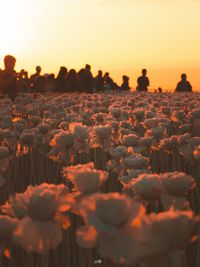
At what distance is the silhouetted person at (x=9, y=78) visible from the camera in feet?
64.4

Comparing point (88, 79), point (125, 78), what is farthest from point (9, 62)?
point (125, 78)

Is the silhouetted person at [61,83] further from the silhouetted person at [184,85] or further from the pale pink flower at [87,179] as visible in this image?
the pale pink flower at [87,179]

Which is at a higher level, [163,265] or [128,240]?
[128,240]

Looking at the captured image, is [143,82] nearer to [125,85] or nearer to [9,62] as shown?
[125,85]

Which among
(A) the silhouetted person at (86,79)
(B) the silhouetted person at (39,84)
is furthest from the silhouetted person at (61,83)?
(B) the silhouetted person at (39,84)

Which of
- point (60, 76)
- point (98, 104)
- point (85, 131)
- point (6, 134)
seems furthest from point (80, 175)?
point (60, 76)

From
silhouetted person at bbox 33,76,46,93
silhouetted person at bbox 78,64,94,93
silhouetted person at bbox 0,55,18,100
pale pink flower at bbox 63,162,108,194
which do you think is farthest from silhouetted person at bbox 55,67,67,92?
pale pink flower at bbox 63,162,108,194

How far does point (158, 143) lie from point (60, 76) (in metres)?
26.7

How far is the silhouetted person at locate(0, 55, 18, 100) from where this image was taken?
773 inches

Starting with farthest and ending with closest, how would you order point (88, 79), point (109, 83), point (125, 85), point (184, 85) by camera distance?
1. point (109, 83)
2. point (125, 85)
3. point (88, 79)
4. point (184, 85)

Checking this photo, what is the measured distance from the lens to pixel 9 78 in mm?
20062

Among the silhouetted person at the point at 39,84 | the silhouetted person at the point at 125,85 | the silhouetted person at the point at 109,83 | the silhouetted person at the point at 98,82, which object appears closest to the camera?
the silhouetted person at the point at 39,84

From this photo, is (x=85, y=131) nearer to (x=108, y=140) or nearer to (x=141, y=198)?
(x=108, y=140)

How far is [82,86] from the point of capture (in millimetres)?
34250
